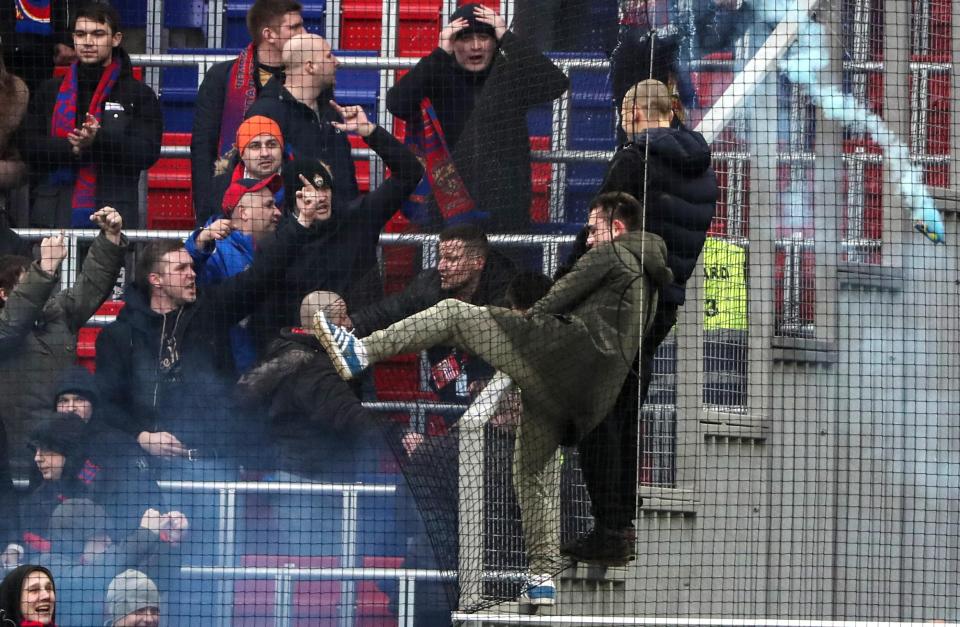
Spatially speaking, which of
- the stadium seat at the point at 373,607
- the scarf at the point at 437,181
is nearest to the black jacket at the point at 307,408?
the stadium seat at the point at 373,607

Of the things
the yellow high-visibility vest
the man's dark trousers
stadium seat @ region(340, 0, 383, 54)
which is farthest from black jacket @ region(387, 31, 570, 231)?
stadium seat @ region(340, 0, 383, 54)

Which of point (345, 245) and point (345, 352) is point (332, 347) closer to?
point (345, 352)

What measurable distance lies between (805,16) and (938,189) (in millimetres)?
851

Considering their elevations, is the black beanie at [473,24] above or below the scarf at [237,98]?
above

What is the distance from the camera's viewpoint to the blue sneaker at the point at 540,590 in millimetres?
5547

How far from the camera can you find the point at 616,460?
561cm

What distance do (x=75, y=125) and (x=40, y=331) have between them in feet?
2.93

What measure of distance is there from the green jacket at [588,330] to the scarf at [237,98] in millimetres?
1772

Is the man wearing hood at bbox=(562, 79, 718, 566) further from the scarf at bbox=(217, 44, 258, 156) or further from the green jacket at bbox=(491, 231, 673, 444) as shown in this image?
the scarf at bbox=(217, 44, 258, 156)

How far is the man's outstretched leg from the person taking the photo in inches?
212

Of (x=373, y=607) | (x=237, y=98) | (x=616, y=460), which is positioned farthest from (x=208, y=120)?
(x=616, y=460)

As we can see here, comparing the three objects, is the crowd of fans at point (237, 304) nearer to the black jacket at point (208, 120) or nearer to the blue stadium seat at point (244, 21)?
the black jacket at point (208, 120)

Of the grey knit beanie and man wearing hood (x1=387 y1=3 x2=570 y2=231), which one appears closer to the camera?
the grey knit beanie

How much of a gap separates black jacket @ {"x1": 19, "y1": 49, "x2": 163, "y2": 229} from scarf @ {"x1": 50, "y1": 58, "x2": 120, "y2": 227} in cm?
2
